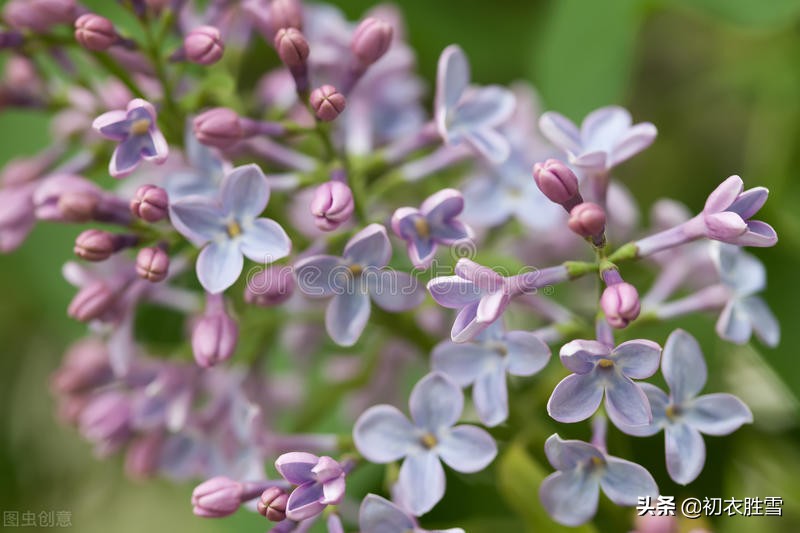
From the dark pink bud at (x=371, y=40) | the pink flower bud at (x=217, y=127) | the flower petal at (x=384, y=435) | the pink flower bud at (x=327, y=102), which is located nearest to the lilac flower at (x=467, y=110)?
the dark pink bud at (x=371, y=40)

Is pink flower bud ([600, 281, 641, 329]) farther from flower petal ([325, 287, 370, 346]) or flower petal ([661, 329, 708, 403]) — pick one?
flower petal ([325, 287, 370, 346])

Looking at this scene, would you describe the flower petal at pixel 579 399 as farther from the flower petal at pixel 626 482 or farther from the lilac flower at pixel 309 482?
the lilac flower at pixel 309 482

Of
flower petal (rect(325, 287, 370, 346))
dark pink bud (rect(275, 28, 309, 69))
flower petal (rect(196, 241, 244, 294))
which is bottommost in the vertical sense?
flower petal (rect(325, 287, 370, 346))

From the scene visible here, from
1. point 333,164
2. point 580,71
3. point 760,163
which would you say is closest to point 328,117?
point 333,164

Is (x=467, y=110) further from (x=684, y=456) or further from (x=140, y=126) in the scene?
(x=684, y=456)

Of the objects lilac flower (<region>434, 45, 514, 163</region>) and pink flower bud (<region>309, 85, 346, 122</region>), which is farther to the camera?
lilac flower (<region>434, 45, 514, 163</region>)

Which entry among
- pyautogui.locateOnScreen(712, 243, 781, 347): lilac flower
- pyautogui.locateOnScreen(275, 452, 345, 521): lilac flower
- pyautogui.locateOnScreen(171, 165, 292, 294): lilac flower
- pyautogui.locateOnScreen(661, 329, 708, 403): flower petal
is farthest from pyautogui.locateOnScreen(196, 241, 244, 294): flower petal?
pyautogui.locateOnScreen(712, 243, 781, 347): lilac flower
